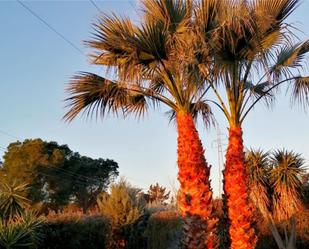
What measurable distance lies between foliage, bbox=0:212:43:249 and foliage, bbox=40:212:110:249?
928 mm

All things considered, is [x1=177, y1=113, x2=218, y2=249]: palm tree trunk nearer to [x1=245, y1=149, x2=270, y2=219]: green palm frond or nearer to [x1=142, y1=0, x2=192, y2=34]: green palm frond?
[x1=142, y1=0, x2=192, y2=34]: green palm frond

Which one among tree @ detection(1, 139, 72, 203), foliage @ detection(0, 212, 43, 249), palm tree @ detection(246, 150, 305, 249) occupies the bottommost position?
foliage @ detection(0, 212, 43, 249)

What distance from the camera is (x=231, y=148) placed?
10086 mm

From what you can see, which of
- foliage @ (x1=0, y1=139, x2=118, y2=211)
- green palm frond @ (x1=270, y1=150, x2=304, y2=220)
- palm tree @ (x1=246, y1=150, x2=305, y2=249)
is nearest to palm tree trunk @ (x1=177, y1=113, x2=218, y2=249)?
palm tree @ (x1=246, y1=150, x2=305, y2=249)

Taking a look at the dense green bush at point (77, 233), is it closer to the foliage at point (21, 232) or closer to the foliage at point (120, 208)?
the foliage at point (120, 208)

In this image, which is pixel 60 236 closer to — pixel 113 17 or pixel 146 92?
pixel 146 92

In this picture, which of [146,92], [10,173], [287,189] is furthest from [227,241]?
[10,173]

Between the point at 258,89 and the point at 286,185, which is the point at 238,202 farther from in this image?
the point at 286,185

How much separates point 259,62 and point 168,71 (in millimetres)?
1963

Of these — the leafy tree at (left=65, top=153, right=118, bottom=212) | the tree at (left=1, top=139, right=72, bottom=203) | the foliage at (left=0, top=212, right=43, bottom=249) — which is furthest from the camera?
the leafy tree at (left=65, top=153, right=118, bottom=212)

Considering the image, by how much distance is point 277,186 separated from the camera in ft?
52.9

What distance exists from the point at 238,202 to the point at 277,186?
6.89m

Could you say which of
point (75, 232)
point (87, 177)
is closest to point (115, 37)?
point (75, 232)

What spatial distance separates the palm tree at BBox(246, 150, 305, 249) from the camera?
52.3ft
